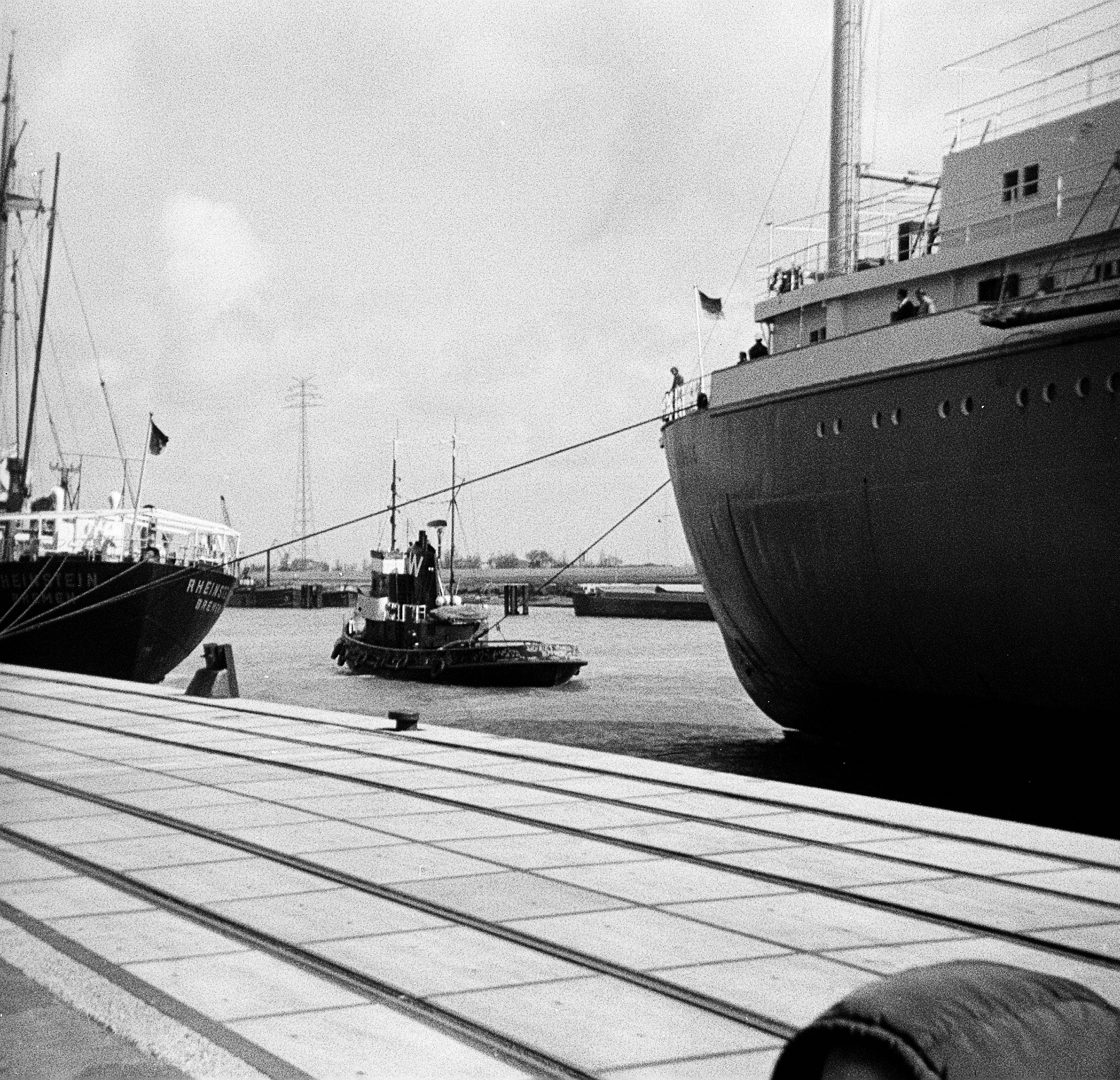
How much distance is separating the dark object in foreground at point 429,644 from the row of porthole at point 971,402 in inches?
1069

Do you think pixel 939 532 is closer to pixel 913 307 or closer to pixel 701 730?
pixel 913 307

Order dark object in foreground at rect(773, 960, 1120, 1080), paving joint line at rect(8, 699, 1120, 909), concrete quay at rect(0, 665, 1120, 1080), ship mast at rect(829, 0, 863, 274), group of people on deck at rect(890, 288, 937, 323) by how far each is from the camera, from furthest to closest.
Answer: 1. ship mast at rect(829, 0, 863, 274)
2. group of people on deck at rect(890, 288, 937, 323)
3. paving joint line at rect(8, 699, 1120, 909)
4. concrete quay at rect(0, 665, 1120, 1080)
5. dark object in foreground at rect(773, 960, 1120, 1080)

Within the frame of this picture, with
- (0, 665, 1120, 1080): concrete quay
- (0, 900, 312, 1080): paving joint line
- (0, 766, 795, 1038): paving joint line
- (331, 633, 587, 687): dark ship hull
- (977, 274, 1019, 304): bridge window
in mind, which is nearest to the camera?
(0, 900, 312, 1080): paving joint line

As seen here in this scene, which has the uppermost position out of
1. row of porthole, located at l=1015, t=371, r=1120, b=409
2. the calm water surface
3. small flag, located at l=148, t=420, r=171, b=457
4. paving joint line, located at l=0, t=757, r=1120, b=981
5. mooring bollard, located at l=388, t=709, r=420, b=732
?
small flag, located at l=148, t=420, r=171, b=457

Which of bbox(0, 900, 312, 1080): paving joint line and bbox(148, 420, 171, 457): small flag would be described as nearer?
bbox(0, 900, 312, 1080): paving joint line

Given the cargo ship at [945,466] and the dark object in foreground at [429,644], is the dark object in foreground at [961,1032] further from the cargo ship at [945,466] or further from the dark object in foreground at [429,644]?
the dark object in foreground at [429,644]

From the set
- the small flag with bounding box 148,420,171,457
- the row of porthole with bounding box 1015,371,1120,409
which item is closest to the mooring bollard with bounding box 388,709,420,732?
the row of porthole with bounding box 1015,371,1120,409

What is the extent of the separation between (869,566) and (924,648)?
3.95ft

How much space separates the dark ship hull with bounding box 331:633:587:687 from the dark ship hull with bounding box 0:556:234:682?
13424 mm

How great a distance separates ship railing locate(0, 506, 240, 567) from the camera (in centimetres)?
3369

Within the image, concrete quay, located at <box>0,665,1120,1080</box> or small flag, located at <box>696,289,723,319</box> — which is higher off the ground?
small flag, located at <box>696,289,723,319</box>

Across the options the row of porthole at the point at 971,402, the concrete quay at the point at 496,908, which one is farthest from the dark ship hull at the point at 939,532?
the concrete quay at the point at 496,908

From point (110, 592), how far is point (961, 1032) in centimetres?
3165

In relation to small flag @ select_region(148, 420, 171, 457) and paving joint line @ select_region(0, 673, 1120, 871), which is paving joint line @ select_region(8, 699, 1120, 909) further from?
small flag @ select_region(148, 420, 171, 457)
